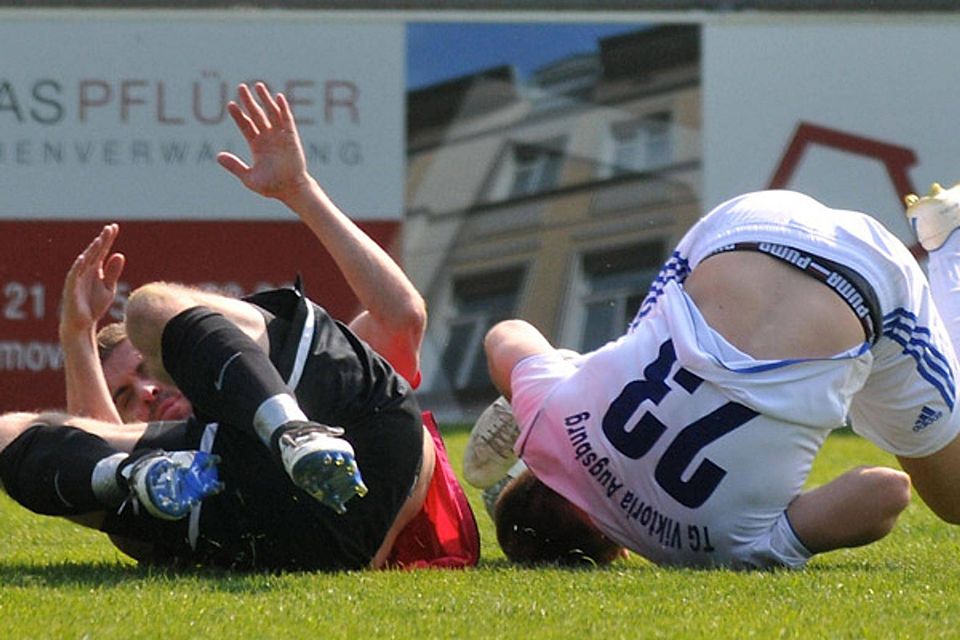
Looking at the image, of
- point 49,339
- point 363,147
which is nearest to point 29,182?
point 49,339

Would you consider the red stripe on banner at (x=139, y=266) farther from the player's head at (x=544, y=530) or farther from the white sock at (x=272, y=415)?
the white sock at (x=272, y=415)

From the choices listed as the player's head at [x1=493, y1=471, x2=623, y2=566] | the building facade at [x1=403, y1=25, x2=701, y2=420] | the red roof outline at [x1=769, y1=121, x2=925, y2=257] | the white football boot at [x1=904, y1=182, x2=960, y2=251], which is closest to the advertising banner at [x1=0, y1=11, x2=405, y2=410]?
the building facade at [x1=403, y1=25, x2=701, y2=420]

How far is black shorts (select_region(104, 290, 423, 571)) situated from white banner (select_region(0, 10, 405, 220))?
7.96 meters

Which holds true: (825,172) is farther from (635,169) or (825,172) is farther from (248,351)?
(248,351)

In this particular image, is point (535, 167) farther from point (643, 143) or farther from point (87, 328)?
point (87, 328)

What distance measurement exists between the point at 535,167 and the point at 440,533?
8.01 m

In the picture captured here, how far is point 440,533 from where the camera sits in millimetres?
4730

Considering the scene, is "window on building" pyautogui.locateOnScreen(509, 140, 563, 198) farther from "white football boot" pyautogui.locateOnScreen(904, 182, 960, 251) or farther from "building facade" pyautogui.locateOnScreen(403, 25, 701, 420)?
"white football boot" pyautogui.locateOnScreen(904, 182, 960, 251)

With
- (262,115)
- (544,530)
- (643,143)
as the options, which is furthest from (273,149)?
(643,143)

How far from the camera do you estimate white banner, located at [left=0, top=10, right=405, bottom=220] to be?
12.3 metres

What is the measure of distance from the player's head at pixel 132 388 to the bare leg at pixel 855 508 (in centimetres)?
199

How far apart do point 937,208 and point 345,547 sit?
95.1 inches

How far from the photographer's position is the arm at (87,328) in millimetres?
5098

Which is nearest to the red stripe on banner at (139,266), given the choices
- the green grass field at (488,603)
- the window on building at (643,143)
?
the window on building at (643,143)
